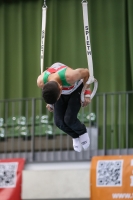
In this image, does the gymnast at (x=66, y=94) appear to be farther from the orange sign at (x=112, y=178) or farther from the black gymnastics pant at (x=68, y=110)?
the orange sign at (x=112, y=178)

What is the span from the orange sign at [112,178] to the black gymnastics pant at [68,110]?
335 cm

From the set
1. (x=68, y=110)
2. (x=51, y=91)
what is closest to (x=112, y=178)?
(x=68, y=110)

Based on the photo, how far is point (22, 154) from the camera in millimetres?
10141

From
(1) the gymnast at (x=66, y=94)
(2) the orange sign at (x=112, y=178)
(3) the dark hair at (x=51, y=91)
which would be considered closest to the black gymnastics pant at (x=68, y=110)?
(1) the gymnast at (x=66, y=94)

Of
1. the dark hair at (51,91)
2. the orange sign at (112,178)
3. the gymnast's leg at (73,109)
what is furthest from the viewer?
the orange sign at (112,178)

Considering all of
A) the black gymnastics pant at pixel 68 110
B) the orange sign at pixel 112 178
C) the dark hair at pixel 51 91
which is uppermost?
the dark hair at pixel 51 91

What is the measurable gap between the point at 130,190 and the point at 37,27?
14.0 ft

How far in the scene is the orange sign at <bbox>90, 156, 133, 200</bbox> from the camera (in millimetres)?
9195

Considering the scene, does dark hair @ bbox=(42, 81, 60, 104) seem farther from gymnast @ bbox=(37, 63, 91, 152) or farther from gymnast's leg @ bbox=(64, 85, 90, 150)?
gymnast's leg @ bbox=(64, 85, 90, 150)

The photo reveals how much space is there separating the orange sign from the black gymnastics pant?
335 cm

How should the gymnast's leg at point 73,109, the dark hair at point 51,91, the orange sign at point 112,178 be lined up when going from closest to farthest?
the dark hair at point 51,91
the gymnast's leg at point 73,109
the orange sign at point 112,178

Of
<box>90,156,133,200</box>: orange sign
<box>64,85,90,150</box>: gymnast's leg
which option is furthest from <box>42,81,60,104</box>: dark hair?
<box>90,156,133,200</box>: orange sign

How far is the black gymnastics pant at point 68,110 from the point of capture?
593 cm

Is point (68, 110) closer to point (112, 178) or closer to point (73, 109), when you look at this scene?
point (73, 109)
